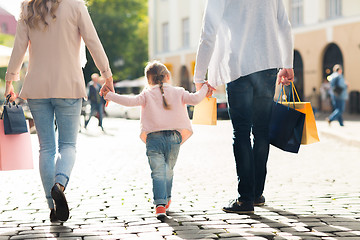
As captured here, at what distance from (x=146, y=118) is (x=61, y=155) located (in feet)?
2.22

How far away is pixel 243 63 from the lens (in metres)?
4.45

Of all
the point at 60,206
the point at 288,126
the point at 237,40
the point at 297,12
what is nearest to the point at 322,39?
the point at 297,12

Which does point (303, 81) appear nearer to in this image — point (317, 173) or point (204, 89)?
point (317, 173)

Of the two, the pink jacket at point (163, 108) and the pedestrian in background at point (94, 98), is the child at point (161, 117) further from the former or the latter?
the pedestrian in background at point (94, 98)

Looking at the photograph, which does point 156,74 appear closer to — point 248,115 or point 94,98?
point 248,115

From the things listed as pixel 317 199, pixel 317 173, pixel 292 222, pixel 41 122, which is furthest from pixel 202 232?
pixel 317 173

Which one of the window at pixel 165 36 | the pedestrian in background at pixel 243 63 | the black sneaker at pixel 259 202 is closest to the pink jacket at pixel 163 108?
the pedestrian in background at pixel 243 63

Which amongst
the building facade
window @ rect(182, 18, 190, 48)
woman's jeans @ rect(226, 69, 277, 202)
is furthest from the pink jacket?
window @ rect(182, 18, 190, 48)

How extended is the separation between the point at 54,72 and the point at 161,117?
836 millimetres

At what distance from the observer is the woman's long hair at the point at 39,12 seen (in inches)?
167

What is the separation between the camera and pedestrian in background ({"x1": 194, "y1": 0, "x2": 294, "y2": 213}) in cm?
443

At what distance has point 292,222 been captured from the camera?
4.10 metres

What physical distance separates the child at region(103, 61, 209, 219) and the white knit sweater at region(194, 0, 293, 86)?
212 millimetres

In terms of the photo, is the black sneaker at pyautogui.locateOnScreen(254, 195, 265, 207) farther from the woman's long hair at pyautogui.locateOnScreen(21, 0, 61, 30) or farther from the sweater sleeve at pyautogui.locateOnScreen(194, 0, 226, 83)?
the woman's long hair at pyautogui.locateOnScreen(21, 0, 61, 30)
